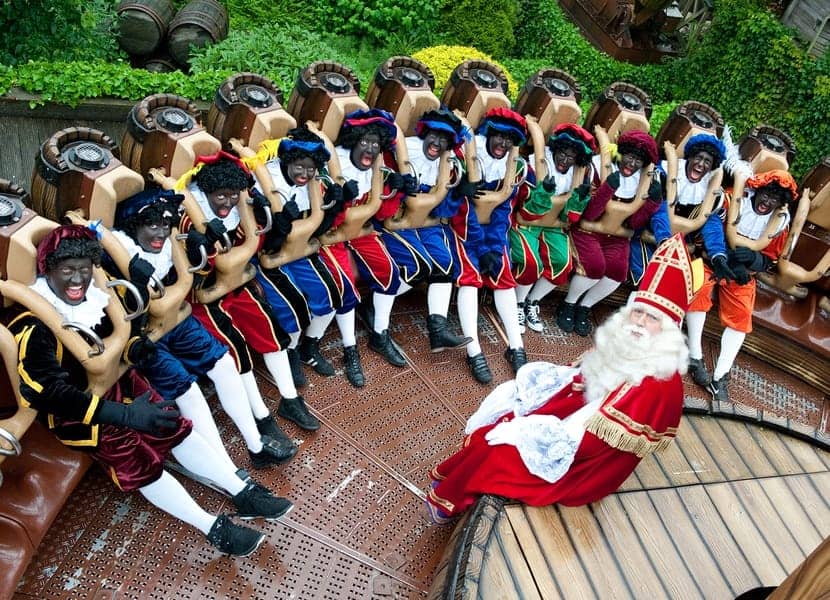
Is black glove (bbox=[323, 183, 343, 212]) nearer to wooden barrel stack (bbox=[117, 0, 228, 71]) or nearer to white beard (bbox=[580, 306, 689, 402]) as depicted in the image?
white beard (bbox=[580, 306, 689, 402])

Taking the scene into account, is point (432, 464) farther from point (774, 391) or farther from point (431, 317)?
point (774, 391)

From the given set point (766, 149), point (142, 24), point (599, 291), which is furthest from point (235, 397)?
point (142, 24)

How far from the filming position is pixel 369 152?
147 inches

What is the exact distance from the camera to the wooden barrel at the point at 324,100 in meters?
3.76

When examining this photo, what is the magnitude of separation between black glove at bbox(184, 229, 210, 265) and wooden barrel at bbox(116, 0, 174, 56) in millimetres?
4486

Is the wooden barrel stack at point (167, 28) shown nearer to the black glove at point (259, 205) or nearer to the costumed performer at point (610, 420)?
the black glove at point (259, 205)

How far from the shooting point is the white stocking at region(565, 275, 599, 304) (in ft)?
15.2

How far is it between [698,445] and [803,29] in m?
7.53

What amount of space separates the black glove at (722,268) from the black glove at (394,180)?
203 centimetres

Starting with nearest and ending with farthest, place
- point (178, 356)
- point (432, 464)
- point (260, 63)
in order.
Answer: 1. point (178, 356)
2. point (432, 464)
3. point (260, 63)

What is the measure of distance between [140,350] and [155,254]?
400 mm

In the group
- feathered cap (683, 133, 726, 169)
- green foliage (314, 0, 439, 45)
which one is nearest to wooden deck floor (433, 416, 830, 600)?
feathered cap (683, 133, 726, 169)

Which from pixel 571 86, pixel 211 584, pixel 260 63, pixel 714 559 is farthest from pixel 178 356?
pixel 260 63

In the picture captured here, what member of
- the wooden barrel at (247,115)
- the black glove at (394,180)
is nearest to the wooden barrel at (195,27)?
the wooden barrel at (247,115)
